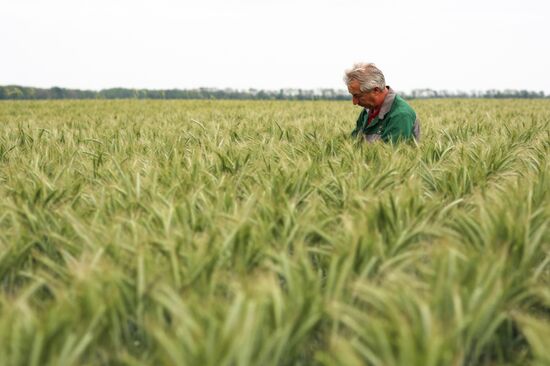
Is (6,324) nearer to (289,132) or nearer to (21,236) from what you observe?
(21,236)

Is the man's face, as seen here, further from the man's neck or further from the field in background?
the field in background

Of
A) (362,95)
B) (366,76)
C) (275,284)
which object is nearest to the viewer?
(275,284)

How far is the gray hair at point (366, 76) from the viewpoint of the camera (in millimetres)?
4258

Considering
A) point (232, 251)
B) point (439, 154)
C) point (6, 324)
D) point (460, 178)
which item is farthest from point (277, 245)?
point (439, 154)

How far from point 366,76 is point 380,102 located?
30 cm

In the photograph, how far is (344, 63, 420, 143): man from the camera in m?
4.27

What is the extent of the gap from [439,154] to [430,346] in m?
2.56

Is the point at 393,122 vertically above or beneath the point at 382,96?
beneath

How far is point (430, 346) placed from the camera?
3.05 feet

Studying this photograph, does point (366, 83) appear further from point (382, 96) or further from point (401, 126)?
point (401, 126)

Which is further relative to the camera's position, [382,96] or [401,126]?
[382,96]

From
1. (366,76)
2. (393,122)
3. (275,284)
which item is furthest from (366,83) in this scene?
(275,284)

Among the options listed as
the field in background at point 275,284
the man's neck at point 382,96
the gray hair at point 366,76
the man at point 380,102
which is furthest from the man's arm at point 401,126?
the field in background at point 275,284

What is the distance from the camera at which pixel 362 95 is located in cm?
436
